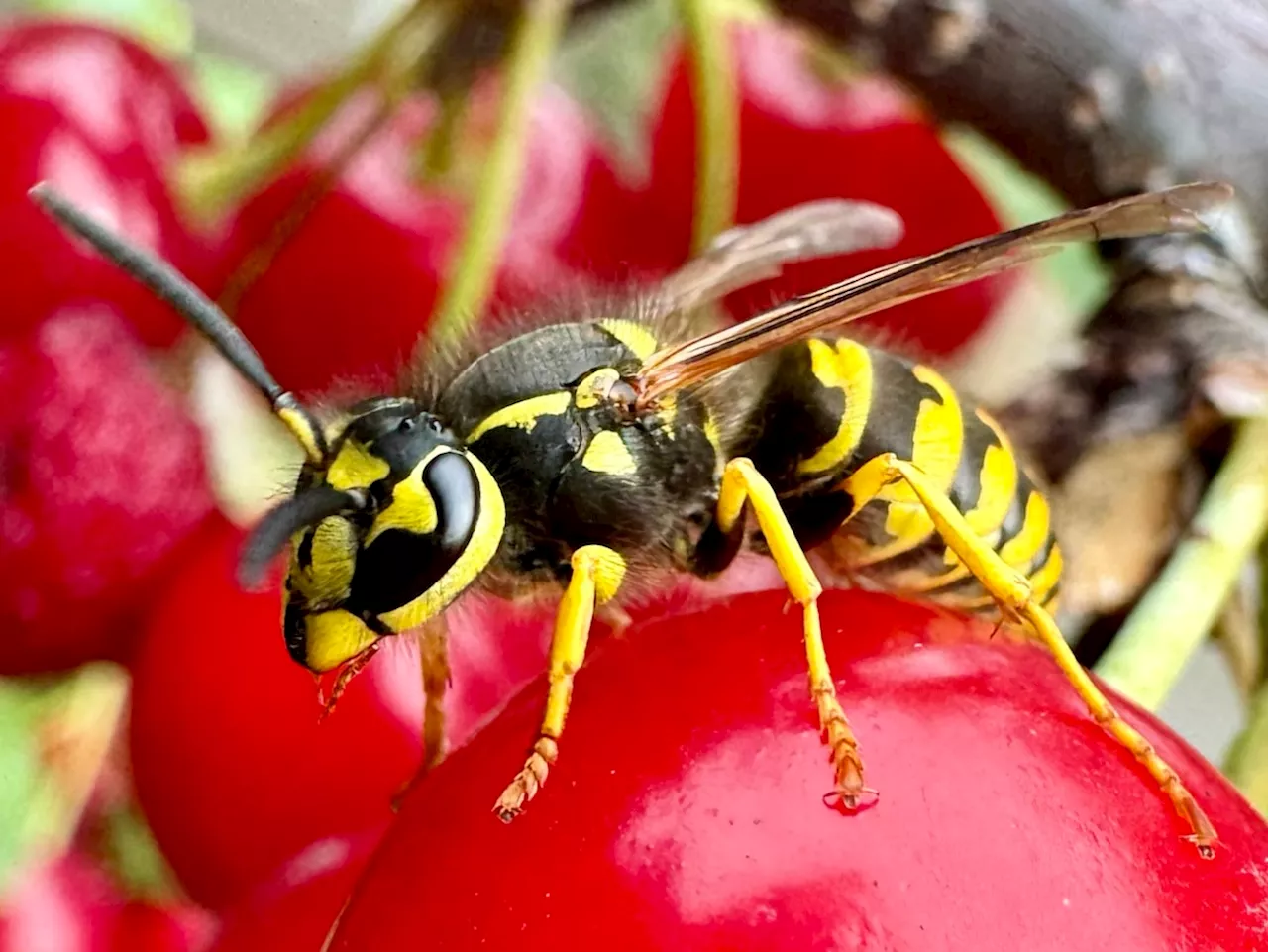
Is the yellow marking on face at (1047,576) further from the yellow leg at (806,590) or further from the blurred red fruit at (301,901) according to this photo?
the blurred red fruit at (301,901)

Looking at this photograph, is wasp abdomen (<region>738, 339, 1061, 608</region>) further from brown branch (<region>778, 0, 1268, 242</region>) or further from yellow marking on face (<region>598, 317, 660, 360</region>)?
brown branch (<region>778, 0, 1268, 242</region>)

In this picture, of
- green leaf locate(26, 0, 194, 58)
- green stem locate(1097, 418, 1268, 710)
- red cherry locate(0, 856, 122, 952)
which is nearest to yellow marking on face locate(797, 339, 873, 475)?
green stem locate(1097, 418, 1268, 710)

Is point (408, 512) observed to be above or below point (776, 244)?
above

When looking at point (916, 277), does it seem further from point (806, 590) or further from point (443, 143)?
point (443, 143)

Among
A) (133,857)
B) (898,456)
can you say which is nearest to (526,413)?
(898,456)

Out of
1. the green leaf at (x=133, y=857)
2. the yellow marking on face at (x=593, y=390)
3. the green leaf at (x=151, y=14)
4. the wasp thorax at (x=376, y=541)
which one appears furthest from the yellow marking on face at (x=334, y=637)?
the green leaf at (x=151, y=14)
